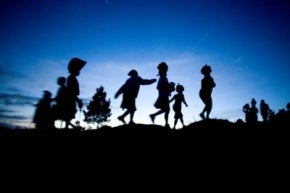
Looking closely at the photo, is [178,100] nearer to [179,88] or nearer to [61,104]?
[179,88]

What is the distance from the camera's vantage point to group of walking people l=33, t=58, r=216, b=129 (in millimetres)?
7621

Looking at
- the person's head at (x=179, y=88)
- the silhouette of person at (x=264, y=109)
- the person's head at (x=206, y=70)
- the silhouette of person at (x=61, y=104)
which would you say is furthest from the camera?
the silhouette of person at (x=264, y=109)

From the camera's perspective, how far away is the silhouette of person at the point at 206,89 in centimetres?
898

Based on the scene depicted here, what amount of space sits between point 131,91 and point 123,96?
0.42 metres

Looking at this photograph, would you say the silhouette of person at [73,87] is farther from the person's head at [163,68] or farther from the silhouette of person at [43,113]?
the person's head at [163,68]

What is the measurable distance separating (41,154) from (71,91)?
288cm

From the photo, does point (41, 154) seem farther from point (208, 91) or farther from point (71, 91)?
point (208, 91)

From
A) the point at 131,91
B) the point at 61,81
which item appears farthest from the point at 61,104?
the point at 131,91

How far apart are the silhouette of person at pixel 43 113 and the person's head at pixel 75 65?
8.55 feet

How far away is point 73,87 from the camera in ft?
25.1

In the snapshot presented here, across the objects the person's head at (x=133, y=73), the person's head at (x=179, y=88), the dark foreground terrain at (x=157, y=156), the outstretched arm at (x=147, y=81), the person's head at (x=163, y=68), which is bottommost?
the dark foreground terrain at (x=157, y=156)

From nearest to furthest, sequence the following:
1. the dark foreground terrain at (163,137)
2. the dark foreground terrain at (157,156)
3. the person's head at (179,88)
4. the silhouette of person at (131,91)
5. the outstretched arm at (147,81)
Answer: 1. the dark foreground terrain at (157,156)
2. the dark foreground terrain at (163,137)
3. the silhouette of person at (131,91)
4. the outstretched arm at (147,81)
5. the person's head at (179,88)

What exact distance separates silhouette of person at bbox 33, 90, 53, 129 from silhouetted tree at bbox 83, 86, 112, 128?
37.8 metres

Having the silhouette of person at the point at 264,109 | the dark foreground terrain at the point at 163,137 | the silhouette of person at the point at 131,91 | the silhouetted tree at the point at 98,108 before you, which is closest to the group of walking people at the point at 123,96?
the silhouette of person at the point at 131,91
